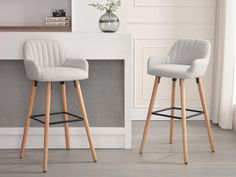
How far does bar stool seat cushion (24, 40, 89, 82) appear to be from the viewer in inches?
123

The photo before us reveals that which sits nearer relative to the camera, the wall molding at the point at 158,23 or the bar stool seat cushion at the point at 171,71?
the bar stool seat cushion at the point at 171,71

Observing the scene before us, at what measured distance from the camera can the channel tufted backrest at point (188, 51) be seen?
3.49m

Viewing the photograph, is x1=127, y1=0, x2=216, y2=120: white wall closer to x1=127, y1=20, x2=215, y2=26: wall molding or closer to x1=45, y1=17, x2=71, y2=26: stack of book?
x1=127, y1=20, x2=215, y2=26: wall molding

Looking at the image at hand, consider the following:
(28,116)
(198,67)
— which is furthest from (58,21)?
(198,67)

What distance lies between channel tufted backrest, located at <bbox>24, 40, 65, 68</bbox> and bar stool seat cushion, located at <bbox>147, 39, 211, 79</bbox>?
0.73 metres

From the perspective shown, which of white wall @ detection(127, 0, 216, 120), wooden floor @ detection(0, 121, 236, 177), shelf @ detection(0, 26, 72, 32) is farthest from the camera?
shelf @ detection(0, 26, 72, 32)

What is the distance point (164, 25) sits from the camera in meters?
4.75

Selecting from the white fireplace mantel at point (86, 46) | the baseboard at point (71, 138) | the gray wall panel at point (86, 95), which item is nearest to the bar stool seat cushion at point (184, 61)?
the white fireplace mantel at point (86, 46)

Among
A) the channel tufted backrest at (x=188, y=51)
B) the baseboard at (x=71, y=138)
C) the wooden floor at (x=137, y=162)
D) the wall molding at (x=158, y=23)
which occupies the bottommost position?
the wooden floor at (x=137, y=162)

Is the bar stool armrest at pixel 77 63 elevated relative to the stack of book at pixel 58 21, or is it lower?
lower

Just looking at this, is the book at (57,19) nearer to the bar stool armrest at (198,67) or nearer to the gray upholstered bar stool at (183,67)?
the gray upholstered bar stool at (183,67)

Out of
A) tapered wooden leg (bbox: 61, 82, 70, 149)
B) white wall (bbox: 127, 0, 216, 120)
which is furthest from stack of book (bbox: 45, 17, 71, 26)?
tapered wooden leg (bbox: 61, 82, 70, 149)

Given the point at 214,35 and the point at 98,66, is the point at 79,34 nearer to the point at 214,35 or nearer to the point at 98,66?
the point at 98,66

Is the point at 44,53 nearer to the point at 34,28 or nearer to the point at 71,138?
the point at 71,138
